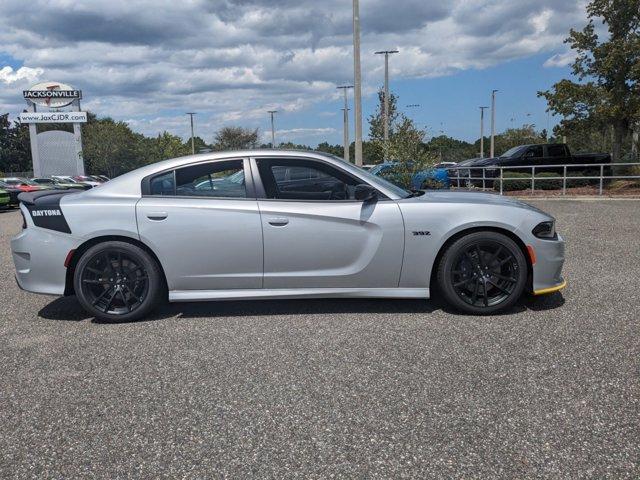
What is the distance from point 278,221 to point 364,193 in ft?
2.47

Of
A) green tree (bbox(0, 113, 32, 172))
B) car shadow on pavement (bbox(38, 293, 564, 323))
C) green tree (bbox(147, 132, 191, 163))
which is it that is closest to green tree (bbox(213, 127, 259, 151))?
green tree (bbox(147, 132, 191, 163))

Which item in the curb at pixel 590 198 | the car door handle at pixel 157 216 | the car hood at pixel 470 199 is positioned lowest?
the curb at pixel 590 198

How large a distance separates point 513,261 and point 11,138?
3413 inches

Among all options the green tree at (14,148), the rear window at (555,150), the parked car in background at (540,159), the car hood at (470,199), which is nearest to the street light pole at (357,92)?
the parked car in background at (540,159)

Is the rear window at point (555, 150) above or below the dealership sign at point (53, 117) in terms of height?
below

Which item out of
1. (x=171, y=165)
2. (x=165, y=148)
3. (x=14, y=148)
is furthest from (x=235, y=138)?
(x=171, y=165)

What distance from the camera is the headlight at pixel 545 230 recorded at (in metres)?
4.64

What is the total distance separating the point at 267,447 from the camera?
8.69 feet

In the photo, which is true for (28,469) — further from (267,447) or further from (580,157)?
(580,157)

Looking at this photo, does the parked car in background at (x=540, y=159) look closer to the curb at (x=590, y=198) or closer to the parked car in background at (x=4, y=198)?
the curb at (x=590, y=198)

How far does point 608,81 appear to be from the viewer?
20891 millimetres

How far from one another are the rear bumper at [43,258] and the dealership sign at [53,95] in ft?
160

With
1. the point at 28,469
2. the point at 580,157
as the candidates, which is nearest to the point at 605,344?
the point at 28,469

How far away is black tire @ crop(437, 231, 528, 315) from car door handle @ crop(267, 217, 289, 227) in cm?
135
